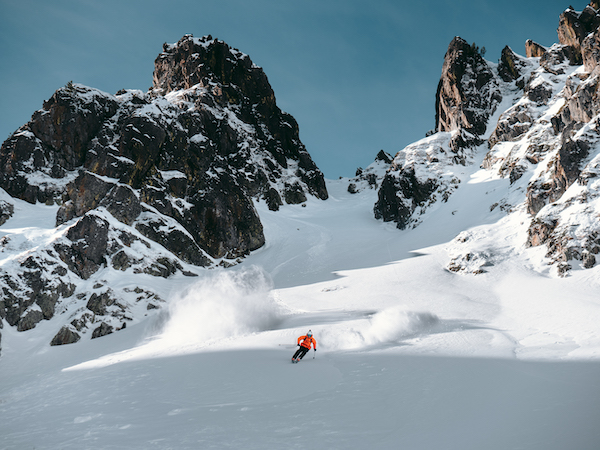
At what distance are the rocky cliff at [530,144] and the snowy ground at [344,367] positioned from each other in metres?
3.16

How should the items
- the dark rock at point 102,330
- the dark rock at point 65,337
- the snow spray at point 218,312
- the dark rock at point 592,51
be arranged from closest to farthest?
the snow spray at point 218,312
the dark rock at point 65,337
the dark rock at point 102,330
the dark rock at point 592,51

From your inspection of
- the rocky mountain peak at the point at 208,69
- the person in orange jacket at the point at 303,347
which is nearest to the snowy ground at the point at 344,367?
the person in orange jacket at the point at 303,347

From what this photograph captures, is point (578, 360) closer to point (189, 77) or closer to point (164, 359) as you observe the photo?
point (164, 359)

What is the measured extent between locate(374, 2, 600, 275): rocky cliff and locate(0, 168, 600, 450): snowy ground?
3159mm

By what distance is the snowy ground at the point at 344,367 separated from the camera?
25.9 ft

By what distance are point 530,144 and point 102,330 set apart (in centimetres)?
5709

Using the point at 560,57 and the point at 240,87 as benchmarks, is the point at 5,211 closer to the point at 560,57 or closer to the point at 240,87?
the point at 240,87

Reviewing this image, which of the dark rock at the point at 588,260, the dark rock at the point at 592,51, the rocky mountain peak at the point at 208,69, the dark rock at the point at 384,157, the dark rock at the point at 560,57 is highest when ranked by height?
the rocky mountain peak at the point at 208,69

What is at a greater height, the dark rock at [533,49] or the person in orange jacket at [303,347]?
the dark rock at [533,49]

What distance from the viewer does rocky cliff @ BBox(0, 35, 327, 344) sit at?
32281 mm

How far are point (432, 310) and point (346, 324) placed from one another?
7.19 metres

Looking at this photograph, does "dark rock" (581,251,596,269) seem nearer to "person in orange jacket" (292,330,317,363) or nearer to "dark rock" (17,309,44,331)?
"person in orange jacket" (292,330,317,363)

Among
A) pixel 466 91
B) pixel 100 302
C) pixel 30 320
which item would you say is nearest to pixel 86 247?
pixel 100 302

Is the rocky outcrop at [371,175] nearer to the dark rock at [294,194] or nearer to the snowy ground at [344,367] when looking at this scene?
the dark rock at [294,194]
